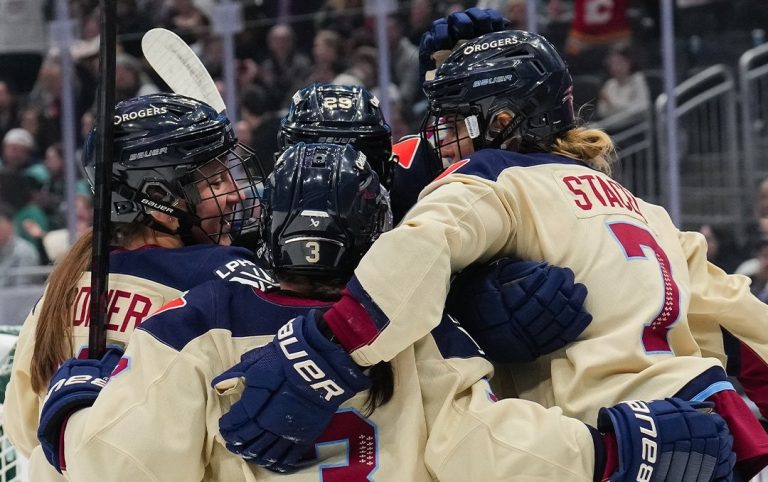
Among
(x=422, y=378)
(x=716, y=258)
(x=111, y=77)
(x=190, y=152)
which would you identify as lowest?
Result: (x=716, y=258)

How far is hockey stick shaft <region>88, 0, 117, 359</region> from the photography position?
186 cm

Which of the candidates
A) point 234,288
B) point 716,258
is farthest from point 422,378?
point 716,258

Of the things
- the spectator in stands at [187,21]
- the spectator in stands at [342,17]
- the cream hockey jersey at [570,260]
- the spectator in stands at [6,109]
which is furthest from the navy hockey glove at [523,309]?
the spectator in stands at [6,109]

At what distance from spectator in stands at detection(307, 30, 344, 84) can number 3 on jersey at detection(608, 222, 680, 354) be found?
11.6 feet

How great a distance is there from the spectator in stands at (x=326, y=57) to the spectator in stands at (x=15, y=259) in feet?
5.11

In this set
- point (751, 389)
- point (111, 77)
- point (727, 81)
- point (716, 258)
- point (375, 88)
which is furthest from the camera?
point (375, 88)

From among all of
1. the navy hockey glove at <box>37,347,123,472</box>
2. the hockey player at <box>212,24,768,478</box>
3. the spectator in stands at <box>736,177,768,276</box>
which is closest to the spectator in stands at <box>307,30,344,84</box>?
the spectator in stands at <box>736,177,768,276</box>

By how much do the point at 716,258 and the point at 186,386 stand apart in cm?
336

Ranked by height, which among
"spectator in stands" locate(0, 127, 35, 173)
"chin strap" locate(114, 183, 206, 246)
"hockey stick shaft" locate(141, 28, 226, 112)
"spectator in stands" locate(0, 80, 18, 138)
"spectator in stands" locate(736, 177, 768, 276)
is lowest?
"spectator in stands" locate(736, 177, 768, 276)

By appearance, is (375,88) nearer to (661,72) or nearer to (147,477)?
(661,72)

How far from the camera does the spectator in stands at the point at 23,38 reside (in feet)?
18.7

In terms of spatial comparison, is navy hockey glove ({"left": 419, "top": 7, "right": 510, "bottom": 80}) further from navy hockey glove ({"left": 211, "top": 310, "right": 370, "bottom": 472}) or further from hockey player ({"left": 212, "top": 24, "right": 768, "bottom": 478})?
navy hockey glove ({"left": 211, "top": 310, "right": 370, "bottom": 472})

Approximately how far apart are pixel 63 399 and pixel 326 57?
3844mm

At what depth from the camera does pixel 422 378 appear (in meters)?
1.68
